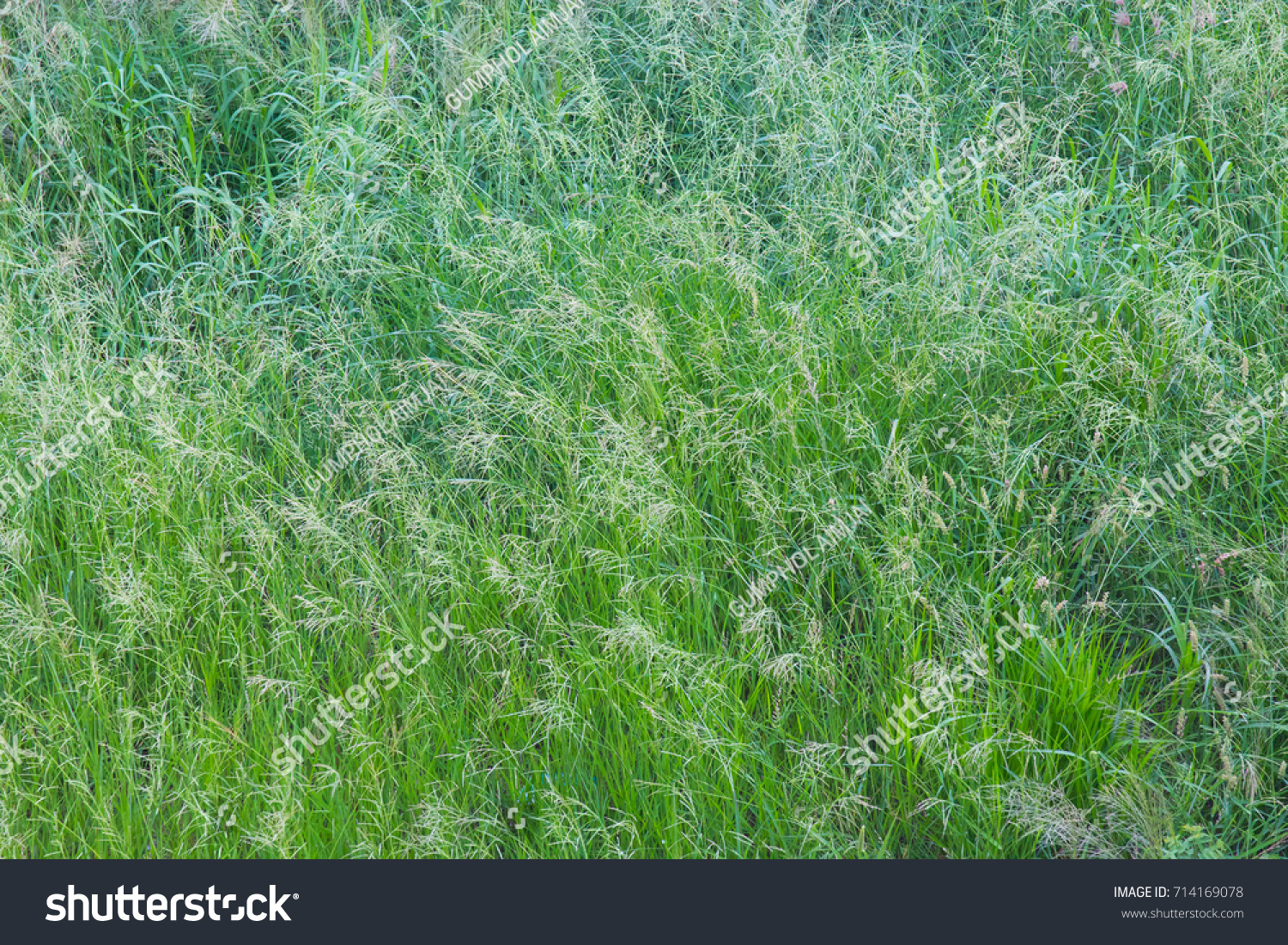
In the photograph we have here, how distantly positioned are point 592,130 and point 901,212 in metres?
1.13

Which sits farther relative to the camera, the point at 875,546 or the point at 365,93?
the point at 365,93

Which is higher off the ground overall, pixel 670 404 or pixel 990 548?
pixel 670 404

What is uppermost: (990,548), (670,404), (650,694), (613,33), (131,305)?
(613,33)

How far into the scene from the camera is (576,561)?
2656 millimetres

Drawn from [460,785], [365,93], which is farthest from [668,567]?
[365,93]

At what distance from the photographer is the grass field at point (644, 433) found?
7.65ft

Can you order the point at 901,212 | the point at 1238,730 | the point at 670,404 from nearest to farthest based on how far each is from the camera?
the point at 1238,730, the point at 670,404, the point at 901,212

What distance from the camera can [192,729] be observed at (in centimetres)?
250

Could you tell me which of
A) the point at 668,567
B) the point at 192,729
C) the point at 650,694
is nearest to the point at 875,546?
the point at 668,567

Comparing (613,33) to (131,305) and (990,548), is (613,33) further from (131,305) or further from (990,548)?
(990,548)

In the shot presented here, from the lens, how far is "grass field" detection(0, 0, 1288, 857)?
233cm

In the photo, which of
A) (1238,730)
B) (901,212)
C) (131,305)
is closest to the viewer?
(1238,730)

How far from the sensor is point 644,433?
290 centimetres

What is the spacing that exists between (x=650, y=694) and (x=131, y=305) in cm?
239
